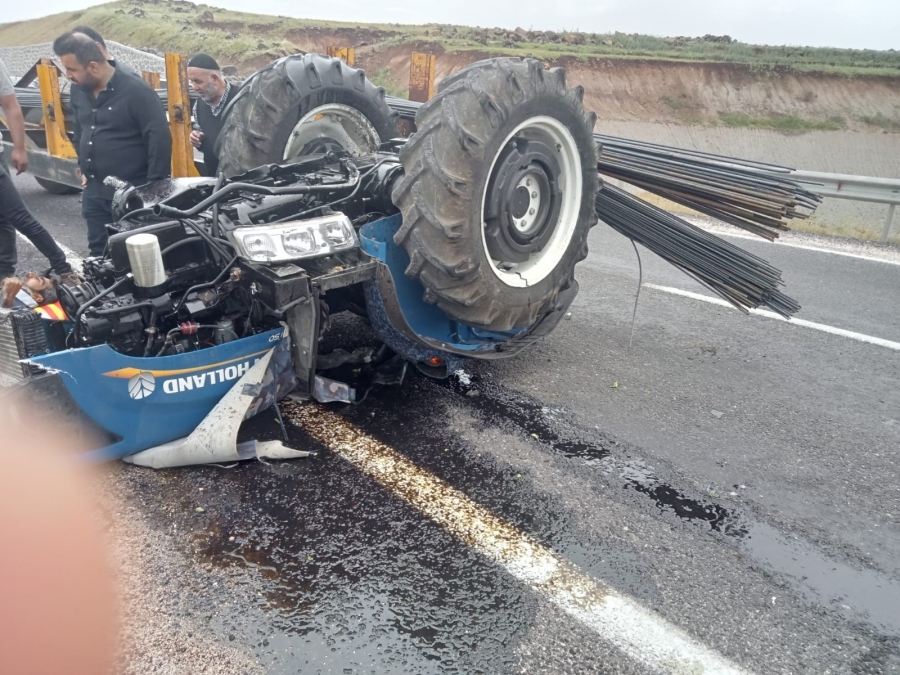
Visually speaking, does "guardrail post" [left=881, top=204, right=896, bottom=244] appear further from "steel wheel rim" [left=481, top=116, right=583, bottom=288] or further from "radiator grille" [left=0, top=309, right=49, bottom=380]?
"radiator grille" [left=0, top=309, right=49, bottom=380]

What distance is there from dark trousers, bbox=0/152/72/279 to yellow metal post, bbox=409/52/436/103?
5.36m

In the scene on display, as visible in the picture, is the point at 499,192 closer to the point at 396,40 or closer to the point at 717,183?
the point at 717,183

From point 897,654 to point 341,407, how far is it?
2.50 meters

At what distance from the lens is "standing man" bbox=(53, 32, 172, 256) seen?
14.4ft

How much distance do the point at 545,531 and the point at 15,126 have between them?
5.47 metres

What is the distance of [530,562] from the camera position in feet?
7.80

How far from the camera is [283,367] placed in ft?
10.2

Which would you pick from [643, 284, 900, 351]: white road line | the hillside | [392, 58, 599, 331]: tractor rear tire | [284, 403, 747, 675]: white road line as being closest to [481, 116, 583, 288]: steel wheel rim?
[392, 58, 599, 331]: tractor rear tire

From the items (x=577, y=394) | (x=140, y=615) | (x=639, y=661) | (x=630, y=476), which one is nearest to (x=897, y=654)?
(x=639, y=661)

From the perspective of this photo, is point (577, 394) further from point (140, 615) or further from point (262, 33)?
point (262, 33)

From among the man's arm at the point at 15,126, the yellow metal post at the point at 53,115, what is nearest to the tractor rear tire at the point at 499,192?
the man's arm at the point at 15,126

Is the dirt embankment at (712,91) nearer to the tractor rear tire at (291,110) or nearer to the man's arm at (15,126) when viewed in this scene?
the man's arm at (15,126)

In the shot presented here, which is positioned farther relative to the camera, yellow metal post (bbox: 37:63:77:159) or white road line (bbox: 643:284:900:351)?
yellow metal post (bbox: 37:63:77:159)

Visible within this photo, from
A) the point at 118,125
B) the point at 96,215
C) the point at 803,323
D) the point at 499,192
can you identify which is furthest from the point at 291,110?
the point at 803,323
